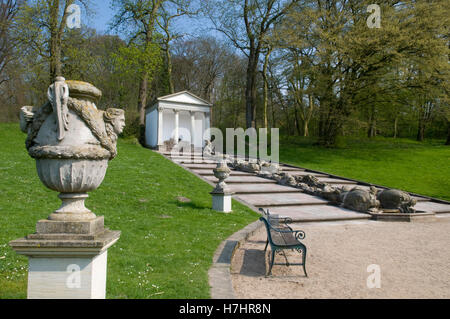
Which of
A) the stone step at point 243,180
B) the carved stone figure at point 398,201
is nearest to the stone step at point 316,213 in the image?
the carved stone figure at point 398,201

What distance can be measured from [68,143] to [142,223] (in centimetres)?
433

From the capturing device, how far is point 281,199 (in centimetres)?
1155

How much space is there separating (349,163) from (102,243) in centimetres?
1996

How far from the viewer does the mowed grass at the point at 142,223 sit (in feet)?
12.8

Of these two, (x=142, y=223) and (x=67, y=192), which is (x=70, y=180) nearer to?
(x=67, y=192)

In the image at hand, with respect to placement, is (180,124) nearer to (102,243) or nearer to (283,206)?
(283,206)

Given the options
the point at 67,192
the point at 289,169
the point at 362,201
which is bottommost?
the point at 362,201

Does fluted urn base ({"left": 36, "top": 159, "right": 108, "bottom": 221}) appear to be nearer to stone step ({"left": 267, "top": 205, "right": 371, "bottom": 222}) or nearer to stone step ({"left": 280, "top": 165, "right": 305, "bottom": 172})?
stone step ({"left": 267, "top": 205, "right": 371, "bottom": 222})

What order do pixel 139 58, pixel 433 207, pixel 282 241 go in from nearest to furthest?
pixel 282 241
pixel 433 207
pixel 139 58

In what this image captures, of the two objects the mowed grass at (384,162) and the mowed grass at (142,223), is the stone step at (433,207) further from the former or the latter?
the mowed grass at (142,223)

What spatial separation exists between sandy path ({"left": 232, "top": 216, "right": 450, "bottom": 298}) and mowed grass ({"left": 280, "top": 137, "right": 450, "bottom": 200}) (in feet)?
27.9

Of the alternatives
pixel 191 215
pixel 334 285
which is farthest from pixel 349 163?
pixel 334 285

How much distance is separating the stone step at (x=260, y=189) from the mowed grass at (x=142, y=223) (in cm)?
139

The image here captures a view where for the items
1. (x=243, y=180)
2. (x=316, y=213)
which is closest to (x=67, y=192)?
(x=316, y=213)
